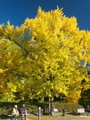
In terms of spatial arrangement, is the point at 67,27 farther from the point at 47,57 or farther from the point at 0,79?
the point at 0,79

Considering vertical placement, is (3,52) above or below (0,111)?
above

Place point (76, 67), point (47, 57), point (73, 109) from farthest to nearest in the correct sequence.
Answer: point (73, 109) → point (76, 67) → point (47, 57)

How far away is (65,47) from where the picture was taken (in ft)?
38.6

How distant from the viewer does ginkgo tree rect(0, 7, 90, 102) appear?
35.8 ft

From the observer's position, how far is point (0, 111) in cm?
1305

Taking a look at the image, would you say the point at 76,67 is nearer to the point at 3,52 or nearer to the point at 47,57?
the point at 47,57

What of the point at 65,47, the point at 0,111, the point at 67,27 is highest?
the point at 67,27

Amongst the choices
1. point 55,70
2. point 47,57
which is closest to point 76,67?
point 55,70

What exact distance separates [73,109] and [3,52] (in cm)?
948

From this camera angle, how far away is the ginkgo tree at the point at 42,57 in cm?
1091

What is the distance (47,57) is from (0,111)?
5689mm

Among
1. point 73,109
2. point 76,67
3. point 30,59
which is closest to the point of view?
point 30,59

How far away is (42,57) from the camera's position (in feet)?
37.1

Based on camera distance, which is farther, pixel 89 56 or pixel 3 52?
pixel 89 56
